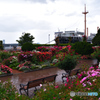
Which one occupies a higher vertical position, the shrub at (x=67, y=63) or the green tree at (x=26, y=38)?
the green tree at (x=26, y=38)

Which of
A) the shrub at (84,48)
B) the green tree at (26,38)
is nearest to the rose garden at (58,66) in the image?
the shrub at (84,48)

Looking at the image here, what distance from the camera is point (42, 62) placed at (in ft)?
43.0

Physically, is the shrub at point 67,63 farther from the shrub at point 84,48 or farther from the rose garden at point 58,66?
the shrub at point 84,48

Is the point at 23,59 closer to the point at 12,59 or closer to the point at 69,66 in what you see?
the point at 12,59

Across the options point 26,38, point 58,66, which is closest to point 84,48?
point 58,66

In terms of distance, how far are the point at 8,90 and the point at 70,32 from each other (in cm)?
5828

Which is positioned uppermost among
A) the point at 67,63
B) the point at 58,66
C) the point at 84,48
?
the point at 84,48

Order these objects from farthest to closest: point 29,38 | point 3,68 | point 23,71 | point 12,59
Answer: point 29,38 → point 12,59 → point 23,71 → point 3,68

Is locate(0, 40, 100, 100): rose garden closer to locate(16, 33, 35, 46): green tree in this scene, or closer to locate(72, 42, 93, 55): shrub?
locate(72, 42, 93, 55): shrub

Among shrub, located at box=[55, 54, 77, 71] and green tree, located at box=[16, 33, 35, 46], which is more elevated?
green tree, located at box=[16, 33, 35, 46]

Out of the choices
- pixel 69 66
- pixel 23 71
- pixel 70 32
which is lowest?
pixel 23 71

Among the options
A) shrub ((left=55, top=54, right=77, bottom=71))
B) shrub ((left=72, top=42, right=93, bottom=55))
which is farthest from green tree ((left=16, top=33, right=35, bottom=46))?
shrub ((left=55, top=54, right=77, bottom=71))

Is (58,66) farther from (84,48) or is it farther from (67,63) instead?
(84,48)

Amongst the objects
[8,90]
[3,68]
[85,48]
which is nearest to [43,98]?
[8,90]
